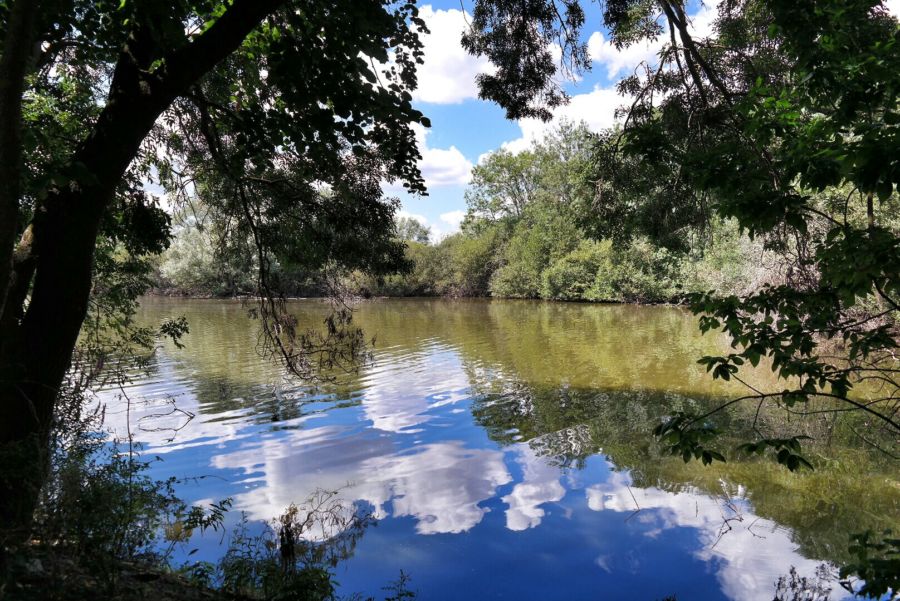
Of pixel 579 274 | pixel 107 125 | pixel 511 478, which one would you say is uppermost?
pixel 107 125

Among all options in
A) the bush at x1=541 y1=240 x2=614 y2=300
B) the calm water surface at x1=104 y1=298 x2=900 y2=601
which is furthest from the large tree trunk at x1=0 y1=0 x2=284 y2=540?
the bush at x1=541 y1=240 x2=614 y2=300

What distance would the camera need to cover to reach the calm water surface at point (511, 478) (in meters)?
5.45

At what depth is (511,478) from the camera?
25.5ft

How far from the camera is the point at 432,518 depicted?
21.7 ft

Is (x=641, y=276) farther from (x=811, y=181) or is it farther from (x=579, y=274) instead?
(x=811, y=181)

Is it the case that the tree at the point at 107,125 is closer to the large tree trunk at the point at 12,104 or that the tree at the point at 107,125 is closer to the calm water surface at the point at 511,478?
the large tree trunk at the point at 12,104

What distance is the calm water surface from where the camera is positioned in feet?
17.9

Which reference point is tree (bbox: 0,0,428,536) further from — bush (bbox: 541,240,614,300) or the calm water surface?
bush (bbox: 541,240,614,300)

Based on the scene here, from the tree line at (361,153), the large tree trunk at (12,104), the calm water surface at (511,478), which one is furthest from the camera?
the calm water surface at (511,478)

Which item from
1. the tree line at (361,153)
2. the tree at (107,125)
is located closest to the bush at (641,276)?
the tree line at (361,153)

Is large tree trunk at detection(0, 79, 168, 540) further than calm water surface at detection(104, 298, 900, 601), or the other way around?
calm water surface at detection(104, 298, 900, 601)

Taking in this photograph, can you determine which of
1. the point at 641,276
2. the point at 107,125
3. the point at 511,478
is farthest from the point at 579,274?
the point at 107,125

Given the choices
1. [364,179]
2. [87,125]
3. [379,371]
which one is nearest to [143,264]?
[87,125]

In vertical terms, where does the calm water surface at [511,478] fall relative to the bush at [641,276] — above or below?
below
